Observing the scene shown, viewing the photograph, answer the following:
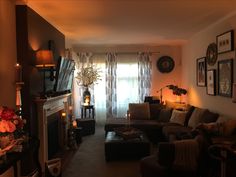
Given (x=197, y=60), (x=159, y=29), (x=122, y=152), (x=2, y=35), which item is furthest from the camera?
(x=197, y=60)

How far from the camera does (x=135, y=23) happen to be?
524cm

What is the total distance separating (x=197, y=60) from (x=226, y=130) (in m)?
2.87

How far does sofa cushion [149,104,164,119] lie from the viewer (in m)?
7.22

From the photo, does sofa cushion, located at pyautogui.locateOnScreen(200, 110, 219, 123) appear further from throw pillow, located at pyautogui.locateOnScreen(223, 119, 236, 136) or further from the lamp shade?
the lamp shade

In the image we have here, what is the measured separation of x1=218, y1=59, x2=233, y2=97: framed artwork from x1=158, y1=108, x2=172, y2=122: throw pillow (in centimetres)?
172

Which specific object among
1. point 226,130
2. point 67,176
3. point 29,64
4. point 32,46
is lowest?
point 67,176

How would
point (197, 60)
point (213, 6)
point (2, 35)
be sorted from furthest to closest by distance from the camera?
1. point (197, 60)
2. point (213, 6)
3. point (2, 35)

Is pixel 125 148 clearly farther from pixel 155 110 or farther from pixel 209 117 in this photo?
pixel 155 110

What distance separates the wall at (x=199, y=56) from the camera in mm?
4879

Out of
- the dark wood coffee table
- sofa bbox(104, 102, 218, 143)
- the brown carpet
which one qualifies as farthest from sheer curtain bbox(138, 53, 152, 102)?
the dark wood coffee table

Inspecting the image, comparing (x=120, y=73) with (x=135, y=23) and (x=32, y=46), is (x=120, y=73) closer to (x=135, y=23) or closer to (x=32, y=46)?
(x=135, y=23)

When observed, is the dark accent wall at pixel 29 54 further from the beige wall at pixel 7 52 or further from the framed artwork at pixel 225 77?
the framed artwork at pixel 225 77

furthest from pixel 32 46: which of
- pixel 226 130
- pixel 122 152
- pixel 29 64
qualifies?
pixel 226 130

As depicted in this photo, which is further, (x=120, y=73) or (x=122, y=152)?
(x=120, y=73)
